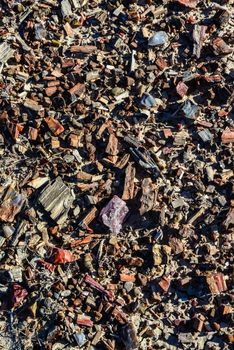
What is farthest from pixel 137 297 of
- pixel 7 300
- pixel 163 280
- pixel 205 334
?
pixel 7 300

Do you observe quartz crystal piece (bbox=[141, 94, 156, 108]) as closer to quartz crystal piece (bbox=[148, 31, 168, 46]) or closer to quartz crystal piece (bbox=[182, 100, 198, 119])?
quartz crystal piece (bbox=[182, 100, 198, 119])

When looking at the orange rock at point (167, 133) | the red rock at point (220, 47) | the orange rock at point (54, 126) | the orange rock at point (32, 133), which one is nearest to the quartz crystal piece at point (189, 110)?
the orange rock at point (167, 133)

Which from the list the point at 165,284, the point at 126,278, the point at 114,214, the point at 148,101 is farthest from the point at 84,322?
the point at 148,101

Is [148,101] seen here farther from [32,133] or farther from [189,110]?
[32,133]

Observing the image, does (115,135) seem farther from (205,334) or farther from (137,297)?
(205,334)

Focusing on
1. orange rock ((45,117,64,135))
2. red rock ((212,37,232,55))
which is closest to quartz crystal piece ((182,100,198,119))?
red rock ((212,37,232,55))
